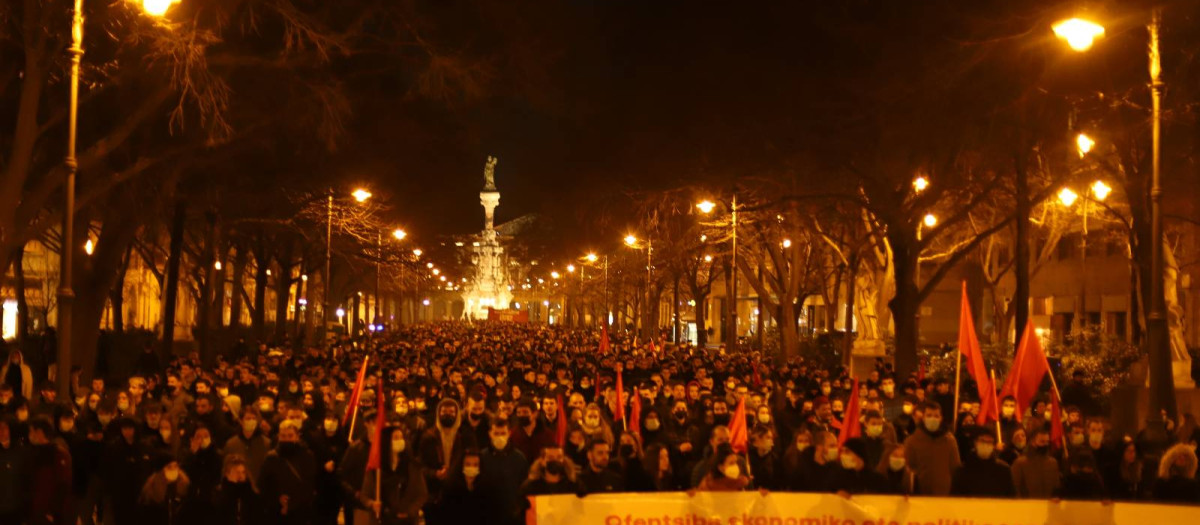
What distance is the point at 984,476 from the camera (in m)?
10.1

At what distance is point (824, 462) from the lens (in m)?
10.5

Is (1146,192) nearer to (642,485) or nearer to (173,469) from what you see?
(642,485)

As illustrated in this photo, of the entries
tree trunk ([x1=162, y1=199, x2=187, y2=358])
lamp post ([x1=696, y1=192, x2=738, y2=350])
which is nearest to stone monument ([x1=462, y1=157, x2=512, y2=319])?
lamp post ([x1=696, y1=192, x2=738, y2=350])

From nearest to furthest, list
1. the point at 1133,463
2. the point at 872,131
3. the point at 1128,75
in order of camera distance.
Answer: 1. the point at 1133,463
2. the point at 1128,75
3. the point at 872,131

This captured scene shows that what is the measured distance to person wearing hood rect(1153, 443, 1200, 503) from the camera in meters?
9.91

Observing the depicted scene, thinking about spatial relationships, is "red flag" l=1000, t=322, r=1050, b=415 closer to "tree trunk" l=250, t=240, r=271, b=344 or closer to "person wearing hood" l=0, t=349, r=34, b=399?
"person wearing hood" l=0, t=349, r=34, b=399

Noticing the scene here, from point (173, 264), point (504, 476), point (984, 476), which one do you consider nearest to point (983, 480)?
point (984, 476)

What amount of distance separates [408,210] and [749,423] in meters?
28.9

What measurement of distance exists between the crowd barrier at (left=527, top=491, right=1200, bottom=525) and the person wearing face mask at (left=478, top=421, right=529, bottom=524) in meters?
1.15

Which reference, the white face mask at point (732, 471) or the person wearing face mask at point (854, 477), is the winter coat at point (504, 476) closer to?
the white face mask at point (732, 471)

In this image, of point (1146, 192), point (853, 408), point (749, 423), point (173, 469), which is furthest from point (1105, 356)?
point (173, 469)

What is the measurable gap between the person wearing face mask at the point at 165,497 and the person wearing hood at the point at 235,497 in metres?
0.27

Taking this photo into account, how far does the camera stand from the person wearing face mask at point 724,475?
9352 mm

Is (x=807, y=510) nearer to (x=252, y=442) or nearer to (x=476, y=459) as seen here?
(x=476, y=459)
